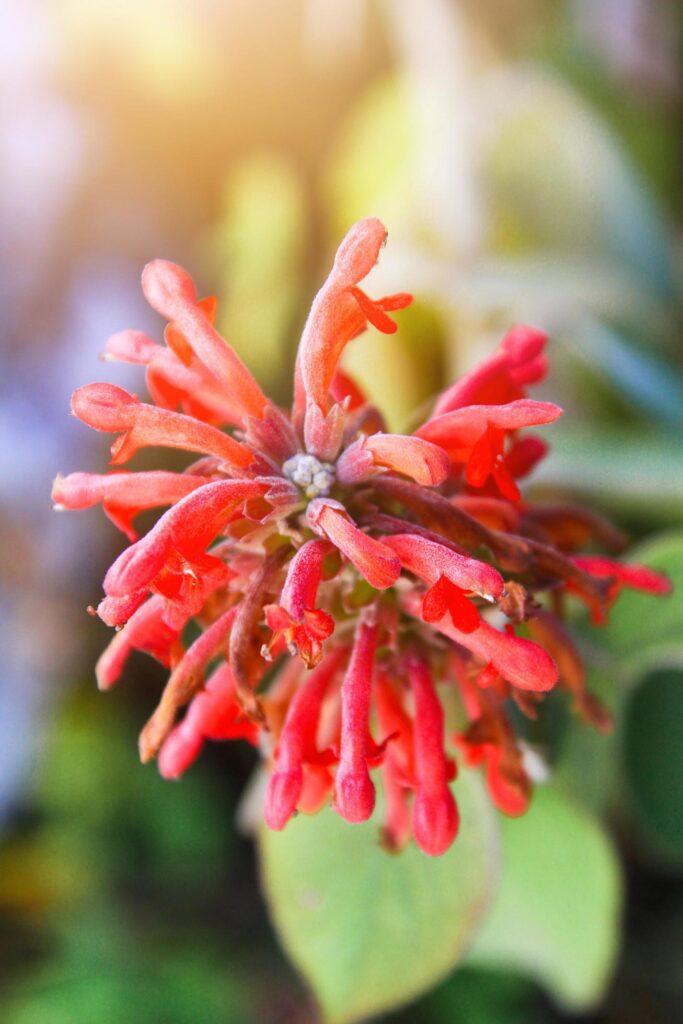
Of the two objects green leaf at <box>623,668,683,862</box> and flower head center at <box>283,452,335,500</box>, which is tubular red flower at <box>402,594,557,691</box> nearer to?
flower head center at <box>283,452,335,500</box>

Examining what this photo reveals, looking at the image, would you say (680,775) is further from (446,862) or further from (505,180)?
(505,180)

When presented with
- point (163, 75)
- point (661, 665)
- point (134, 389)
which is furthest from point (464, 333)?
point (163, 75)

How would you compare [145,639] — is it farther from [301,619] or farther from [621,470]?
[621,470]

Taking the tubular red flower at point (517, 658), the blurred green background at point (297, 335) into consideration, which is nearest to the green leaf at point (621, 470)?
the blurred green background at point (297, 335)

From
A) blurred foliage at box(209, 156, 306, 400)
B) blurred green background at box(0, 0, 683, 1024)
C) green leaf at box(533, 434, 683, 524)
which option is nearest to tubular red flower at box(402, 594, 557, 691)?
blurred green background at box(0, 0, 683, 1024)

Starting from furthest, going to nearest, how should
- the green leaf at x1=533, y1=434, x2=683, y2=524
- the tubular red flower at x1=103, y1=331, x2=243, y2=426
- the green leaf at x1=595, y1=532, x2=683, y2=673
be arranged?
1. the green leaf at x1=533, y1=434, x2=683, y2=524
2. the green leaf at x1=595, y1=532, x2=683, y2=673
3. the tubular red flower at x1=103, y1=331, x2=243, y2=426

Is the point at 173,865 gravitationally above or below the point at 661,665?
below
